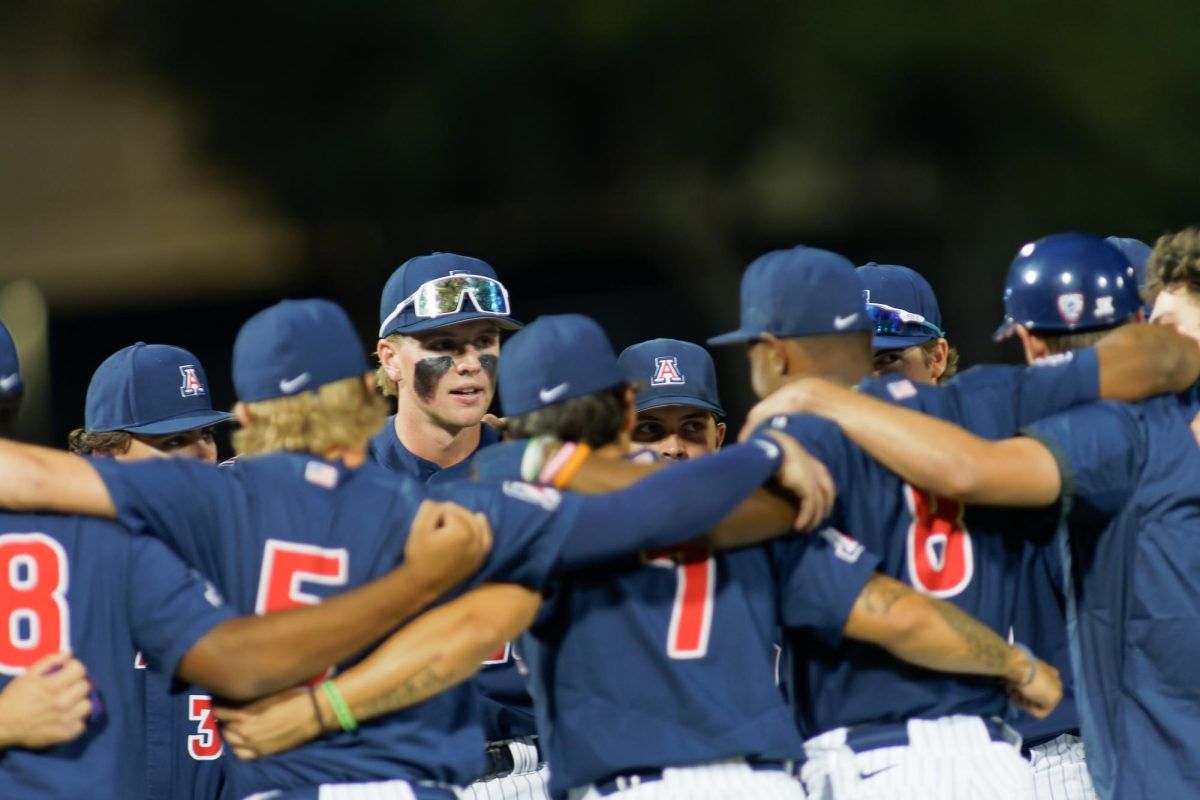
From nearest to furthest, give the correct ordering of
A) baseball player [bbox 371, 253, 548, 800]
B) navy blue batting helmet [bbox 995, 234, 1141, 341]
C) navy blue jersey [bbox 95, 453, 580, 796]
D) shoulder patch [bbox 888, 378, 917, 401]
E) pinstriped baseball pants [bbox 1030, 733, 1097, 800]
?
navy blue jersey [bbox 95, 453, 580, 796] → shoulder patch [bbox 888, 378, 917, 401] → navy blue batting helmet [bbox 995, 234, 1141, 341] → pinstriped baseball pants [bbox 1030, 733, 1097, 800] → baseball player [bbox 371, 253, 548, 800]

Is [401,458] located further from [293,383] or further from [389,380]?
[293,383]

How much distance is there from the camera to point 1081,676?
4969mm

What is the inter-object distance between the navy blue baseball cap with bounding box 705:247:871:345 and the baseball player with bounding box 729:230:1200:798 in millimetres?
275

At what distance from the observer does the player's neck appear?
6.88 metres

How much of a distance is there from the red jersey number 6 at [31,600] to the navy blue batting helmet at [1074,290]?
2815 mm

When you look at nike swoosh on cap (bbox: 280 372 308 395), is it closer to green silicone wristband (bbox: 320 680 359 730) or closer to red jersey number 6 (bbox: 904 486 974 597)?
green silicone wristband (bbox: 320 680 359 730)

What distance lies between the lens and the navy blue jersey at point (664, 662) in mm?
4293

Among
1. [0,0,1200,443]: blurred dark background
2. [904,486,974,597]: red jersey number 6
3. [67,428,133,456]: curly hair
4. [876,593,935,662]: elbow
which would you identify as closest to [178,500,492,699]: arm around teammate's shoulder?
[876,593,935,662]: elbow

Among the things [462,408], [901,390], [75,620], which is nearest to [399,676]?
[75,620]

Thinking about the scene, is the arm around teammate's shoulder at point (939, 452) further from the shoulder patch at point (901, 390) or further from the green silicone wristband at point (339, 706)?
the green silicone wristband at point (339, 706)

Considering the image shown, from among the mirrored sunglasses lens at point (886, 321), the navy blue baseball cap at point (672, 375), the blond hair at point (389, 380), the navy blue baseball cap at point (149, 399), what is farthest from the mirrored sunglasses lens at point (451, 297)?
the mirrored sunglasses lens at point (886, 321)

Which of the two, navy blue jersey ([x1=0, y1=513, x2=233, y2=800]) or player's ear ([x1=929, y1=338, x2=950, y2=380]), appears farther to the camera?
player's ear ([x1=929, y1=338, x2=950, y2=380])

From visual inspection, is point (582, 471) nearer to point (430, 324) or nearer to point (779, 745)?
point (779, 745)

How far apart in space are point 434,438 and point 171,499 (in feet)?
9.12
